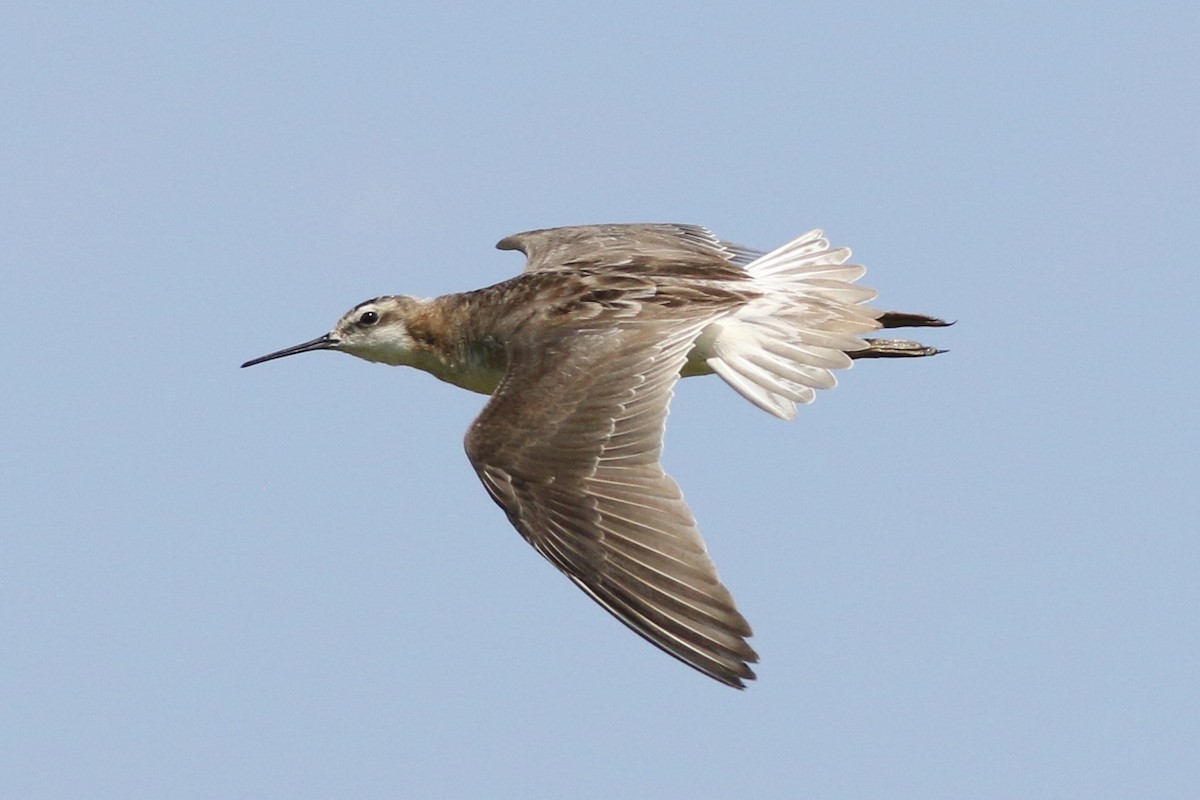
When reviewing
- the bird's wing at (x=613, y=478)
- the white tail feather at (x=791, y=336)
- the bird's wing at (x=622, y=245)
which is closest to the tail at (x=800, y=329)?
the white tail feather at (x=791, y=336)

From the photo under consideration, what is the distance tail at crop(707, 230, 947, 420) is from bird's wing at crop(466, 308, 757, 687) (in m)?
0.29

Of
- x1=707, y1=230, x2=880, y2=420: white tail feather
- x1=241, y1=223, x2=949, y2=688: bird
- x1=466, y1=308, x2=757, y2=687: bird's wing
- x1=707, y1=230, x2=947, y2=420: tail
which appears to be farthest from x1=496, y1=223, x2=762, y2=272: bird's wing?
x1=466, y1=308, x2=757, y2=687: bird's wing

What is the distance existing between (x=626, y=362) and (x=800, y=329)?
114 centimetres

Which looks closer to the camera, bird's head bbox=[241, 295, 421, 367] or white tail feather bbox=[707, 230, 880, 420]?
white tail feather bbox=[707, 230, 880, 420]

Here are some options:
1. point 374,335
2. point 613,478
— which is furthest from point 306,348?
point 613,478

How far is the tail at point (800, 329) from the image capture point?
894 cm

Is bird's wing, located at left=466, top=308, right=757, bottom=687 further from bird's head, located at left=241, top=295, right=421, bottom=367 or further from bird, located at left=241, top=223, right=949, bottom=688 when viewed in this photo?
bird's head, located at left=241, top=295, right=421, bottom=367

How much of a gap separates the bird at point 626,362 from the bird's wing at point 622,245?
0.08 ft

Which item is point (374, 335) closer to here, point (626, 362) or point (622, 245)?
point (622, 245)

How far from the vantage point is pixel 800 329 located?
9305mm

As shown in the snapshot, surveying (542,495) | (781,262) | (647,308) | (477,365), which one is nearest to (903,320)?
(781,262)

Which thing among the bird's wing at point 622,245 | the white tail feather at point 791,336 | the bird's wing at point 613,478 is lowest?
the bird's wing at point 613,478

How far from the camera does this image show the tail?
894 cm

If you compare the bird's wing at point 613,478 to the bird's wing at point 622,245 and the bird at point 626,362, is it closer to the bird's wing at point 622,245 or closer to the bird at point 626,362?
the bird at point 626,362
